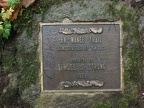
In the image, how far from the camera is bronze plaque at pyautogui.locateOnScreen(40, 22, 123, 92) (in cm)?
465

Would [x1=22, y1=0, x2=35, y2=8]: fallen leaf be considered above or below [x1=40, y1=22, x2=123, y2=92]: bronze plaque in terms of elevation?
above

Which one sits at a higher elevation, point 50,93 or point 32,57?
point 32,57

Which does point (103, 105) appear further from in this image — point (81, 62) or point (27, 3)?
point (27, 3)

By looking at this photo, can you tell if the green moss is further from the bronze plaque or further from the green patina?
the bronze plaque

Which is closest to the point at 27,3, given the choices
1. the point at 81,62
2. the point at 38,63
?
the point at 38,63

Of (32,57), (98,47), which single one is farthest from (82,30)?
(32,57)

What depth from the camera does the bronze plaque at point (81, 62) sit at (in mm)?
4652

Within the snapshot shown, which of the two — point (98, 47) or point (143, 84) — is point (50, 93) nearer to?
point (98, 47)

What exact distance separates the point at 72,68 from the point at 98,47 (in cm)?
37

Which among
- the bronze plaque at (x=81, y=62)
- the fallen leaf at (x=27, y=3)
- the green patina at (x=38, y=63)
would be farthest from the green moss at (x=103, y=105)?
the fallen leaf at (x=27, y=3)

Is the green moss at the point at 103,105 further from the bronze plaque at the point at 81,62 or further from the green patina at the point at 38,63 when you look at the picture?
the bronze plaque at the point at 81,62

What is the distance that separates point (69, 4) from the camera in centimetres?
470

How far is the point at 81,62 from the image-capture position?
183 inches

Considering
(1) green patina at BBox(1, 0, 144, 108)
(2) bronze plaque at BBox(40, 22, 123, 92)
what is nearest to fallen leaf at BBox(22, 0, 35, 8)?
(1) green patina at BBox(1, 0, 144, 108)
